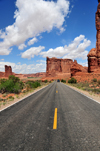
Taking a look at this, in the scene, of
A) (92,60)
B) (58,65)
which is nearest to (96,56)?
(92,60)

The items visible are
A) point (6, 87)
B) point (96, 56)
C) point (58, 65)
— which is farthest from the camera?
point (58, 65)

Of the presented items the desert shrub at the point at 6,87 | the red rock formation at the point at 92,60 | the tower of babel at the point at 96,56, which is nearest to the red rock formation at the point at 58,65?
the red rock formation at the point at 92,60

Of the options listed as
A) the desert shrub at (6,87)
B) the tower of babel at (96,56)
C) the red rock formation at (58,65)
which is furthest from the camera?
the red rock formation at (58,65)

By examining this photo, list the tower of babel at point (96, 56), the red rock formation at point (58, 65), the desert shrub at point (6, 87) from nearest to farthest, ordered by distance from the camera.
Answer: the desert shrub at point (6, 87) → the tower of babel at point (96, 56) → the red rock formation at point (58, 65)

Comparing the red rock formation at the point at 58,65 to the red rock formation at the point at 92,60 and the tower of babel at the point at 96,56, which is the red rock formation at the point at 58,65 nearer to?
the red rock formation at the point at 92,60

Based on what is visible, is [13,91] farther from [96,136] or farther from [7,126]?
[96,136]

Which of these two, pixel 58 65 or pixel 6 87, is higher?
pixel 58 65

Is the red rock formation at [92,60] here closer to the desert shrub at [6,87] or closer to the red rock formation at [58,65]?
the desert shrub at [6,87]

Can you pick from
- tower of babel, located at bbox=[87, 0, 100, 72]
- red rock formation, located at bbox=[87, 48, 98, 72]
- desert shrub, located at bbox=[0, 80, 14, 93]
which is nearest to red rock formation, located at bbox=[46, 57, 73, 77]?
red rock formation, located at bbox=[87, 48, 98, 72]

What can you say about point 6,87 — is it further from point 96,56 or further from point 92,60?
point 96,56

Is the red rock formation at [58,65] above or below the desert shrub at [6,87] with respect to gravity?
above

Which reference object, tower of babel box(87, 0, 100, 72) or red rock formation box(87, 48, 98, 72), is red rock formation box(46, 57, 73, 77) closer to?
red rock formation box(87, 48, 98, 72)

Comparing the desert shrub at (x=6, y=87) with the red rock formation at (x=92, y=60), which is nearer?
the desert shrub at (x=6, y=87)

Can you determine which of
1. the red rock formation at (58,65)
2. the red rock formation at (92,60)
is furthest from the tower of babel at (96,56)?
the red rock formation at (58,65)
